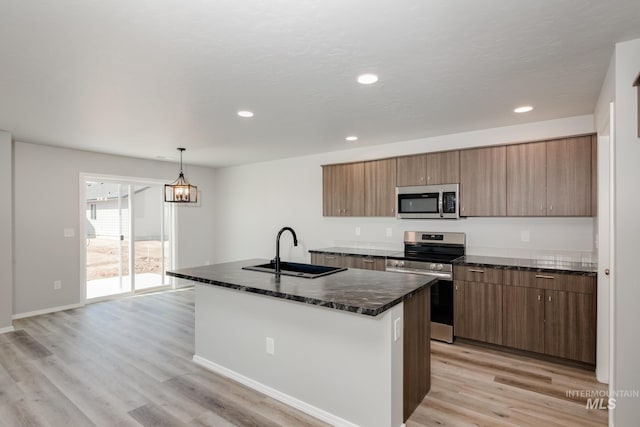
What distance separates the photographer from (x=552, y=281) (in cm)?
318

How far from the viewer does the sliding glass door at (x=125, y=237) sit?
557cm

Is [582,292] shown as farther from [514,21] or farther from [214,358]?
[214,358]

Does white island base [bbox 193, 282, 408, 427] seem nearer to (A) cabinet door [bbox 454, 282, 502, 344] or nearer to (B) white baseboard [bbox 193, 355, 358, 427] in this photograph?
(B) white baseboard [bbox 193, 355, 358, 427]

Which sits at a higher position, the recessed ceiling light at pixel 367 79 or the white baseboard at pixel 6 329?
the recessed ceiling light at pixel 367 79

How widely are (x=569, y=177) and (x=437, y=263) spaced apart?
1552 mm

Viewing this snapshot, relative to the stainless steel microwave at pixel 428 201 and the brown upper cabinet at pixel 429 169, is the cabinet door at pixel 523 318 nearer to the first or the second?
the stainless steel microwave at pixel 428 201

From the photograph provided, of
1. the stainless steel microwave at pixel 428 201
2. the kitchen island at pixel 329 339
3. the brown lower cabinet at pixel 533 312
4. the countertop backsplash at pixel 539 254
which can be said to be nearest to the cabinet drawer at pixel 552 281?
the brown lower cabinet at pixel 533 312

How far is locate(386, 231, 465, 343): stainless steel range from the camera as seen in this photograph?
3.77m

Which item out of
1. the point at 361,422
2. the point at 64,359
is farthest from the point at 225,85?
the point at 64,359

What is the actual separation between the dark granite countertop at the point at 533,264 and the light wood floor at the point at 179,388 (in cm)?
91

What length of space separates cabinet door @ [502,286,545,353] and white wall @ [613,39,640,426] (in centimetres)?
126

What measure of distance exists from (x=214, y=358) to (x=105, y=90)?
8.17 ft

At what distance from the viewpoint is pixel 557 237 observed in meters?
3.64

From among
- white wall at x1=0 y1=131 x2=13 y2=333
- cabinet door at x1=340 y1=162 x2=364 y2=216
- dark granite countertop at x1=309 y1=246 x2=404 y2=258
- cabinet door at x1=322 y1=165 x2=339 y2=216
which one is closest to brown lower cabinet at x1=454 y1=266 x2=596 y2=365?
dark granite countertop at x1=309 y1=246 x2=404 y2=258
